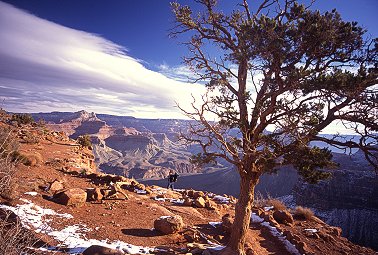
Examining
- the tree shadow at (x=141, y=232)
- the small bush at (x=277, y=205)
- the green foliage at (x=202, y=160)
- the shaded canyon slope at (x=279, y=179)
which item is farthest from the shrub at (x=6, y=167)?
the small bush at (x=277, y=205)

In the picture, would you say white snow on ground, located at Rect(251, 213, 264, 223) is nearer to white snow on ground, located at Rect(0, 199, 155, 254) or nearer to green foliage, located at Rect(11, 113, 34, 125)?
white snow on ground, located at Rect(0, 199, 155, 254)

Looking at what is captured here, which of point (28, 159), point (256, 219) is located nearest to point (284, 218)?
point (256, 219)

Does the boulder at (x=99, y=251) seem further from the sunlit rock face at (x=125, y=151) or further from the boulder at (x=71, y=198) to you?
the sunlit rock face at (x=125, y=151)

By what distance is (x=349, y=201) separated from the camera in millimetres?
53875

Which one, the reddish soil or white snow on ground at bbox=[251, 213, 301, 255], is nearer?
the reddish soil

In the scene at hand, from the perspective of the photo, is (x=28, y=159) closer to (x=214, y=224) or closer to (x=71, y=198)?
(x=71, y=198)

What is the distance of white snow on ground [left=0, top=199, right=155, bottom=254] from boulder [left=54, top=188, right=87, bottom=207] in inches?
35.9

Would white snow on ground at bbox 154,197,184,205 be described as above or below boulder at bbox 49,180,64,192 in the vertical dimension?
below

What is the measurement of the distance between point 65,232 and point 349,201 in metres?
60.4

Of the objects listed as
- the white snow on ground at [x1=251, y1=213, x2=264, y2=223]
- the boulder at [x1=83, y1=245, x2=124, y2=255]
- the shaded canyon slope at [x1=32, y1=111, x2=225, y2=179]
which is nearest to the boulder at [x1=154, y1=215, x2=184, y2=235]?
the boulder at [x1=83, y1=245, x2=124, y2=255]

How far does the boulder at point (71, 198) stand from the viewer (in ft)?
30.0

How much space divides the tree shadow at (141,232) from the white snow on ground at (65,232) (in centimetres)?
82

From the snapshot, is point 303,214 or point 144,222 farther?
point 303,214

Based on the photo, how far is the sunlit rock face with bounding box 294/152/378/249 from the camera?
148ft
